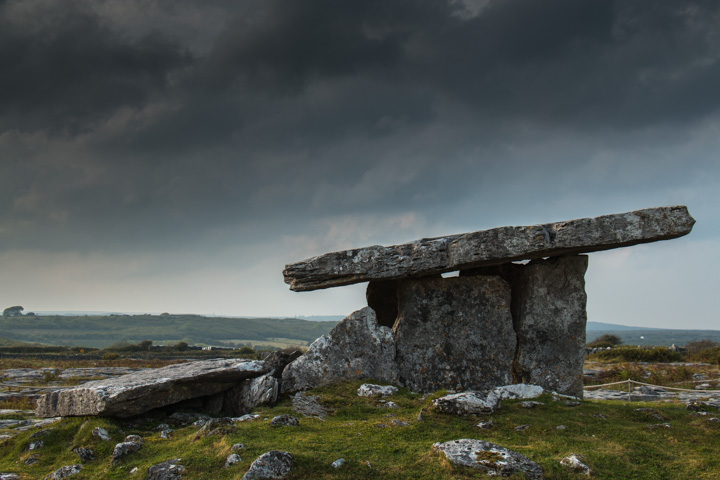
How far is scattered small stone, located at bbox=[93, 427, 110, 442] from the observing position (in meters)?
9.88

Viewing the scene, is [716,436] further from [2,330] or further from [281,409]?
[2,330]

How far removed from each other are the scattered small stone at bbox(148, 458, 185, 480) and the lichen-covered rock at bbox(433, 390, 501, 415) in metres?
4.94

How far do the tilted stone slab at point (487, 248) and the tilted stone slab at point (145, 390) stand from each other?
3166 mm

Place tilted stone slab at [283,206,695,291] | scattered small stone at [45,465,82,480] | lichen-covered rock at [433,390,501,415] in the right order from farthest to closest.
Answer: tilted stone slab at [283,206,695,291], lichen-covered rock at [433,390,501,415], scattered small stone at [45,465,82,480]

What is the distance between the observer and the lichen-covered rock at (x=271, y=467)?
6496 millimetres

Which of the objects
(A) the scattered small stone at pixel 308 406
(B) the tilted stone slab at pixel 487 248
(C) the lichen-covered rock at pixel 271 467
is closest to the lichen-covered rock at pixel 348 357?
(A) the scattered small stone at pixel 308 406

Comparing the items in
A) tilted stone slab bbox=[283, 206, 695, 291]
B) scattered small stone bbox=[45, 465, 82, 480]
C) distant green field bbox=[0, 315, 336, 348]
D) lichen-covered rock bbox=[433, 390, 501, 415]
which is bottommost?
distant green field bbox=[0, 315, 336, 348]

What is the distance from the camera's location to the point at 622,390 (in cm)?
1966

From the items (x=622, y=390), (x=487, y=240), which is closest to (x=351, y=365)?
(x=487, y=240)

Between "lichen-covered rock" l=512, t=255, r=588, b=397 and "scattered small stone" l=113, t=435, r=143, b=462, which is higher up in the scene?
"lichen-covered rock" l=512, t=255, r=588, b=397

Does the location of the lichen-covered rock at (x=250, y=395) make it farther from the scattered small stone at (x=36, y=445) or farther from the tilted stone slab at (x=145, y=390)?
the scattered small stone at (x=36, y=445)

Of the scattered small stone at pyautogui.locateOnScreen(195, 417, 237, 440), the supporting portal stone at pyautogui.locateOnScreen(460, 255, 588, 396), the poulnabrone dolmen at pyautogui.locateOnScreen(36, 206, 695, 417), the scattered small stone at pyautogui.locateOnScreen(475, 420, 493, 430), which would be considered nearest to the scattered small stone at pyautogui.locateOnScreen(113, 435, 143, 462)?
the scattered small stone at pyautogui.locateOnScreen(195, 417, 237, 440)

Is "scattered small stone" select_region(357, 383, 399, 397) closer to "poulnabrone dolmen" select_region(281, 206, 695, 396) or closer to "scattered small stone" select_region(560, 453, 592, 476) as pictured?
"poulnabrone dolmen" select_region(281, 206, 695, 396)

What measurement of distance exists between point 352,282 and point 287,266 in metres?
2.01
